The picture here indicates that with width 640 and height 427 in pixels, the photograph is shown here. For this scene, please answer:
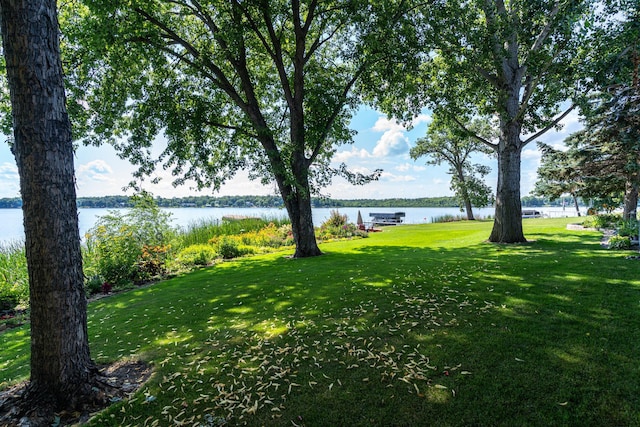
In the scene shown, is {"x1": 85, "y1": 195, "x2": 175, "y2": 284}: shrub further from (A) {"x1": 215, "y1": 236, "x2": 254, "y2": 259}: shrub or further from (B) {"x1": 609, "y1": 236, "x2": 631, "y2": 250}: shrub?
(B) {"x1": 609, "y1": 236, "x2": 631, "y2": 250}: shrub

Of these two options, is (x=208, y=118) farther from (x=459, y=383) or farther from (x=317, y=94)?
(x=459, y=383)

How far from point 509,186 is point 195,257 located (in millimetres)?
10882

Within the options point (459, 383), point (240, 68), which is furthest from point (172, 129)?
point (459, 383)

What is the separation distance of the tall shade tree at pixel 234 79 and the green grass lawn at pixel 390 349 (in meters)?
5.33

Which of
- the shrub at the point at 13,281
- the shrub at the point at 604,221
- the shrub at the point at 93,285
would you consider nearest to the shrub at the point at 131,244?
the shrub at the point at 93,285

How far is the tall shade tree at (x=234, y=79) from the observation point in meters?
9.71

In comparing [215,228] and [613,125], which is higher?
[613,125]

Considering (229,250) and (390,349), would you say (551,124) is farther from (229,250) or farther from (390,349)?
(229,250)

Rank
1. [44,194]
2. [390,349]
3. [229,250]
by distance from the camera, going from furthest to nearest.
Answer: [229,250] → [390,349] → [44,194]

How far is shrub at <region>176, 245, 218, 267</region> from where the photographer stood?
37.7 feet

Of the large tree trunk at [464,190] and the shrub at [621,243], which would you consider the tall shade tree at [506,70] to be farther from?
the large tree trunk at [464,190]

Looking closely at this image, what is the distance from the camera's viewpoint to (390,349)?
11.9 ft

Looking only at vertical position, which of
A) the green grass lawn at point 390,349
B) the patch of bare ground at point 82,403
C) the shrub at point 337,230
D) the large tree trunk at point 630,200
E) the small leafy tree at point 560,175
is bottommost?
the patch of bare ground at point 82,403

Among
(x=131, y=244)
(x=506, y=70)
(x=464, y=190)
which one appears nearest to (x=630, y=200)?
(x=506, y=70)
